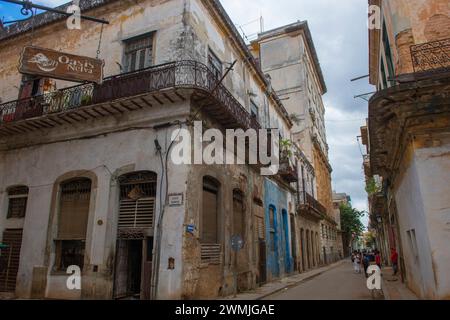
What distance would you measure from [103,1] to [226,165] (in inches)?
293

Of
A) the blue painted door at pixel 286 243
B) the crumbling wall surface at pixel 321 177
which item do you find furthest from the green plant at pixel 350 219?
the blue painted door at pixel 286 243

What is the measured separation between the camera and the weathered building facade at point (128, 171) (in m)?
9.17

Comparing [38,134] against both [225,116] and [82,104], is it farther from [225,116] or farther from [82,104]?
[225,116]

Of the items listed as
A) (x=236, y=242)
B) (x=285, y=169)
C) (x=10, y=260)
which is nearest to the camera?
(x=10, y=260)

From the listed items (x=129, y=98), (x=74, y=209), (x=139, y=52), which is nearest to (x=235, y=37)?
(x=139, y=52)

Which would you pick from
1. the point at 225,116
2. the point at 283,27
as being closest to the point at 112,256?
the point at 225,116

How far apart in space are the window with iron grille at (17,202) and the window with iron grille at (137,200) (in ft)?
13.9

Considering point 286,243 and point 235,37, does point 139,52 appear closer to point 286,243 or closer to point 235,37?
point 235,37

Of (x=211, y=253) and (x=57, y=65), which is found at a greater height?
(x=57, y=65)

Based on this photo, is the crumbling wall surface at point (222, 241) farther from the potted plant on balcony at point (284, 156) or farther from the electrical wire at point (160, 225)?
the potted plant on balcony at point (284, 156)

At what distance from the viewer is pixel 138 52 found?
36.6 feet

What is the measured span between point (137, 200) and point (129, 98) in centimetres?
301

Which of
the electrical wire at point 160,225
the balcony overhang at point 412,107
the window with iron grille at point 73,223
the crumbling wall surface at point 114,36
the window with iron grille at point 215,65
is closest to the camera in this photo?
the balcony overhang at point 412,107

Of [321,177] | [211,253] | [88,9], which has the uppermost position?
[88,9]
